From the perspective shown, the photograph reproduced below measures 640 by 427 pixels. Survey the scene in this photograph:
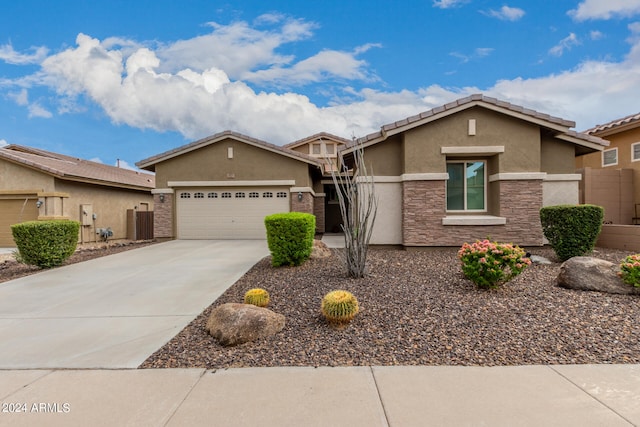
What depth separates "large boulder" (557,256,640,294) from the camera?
19.6ft

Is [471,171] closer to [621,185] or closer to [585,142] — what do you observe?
[585,142]

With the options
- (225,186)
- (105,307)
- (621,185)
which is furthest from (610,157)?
(105,307)

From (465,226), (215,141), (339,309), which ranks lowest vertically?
(339,309)

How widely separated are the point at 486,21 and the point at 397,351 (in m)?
12.2

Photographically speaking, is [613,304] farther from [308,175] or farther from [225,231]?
[225,231]

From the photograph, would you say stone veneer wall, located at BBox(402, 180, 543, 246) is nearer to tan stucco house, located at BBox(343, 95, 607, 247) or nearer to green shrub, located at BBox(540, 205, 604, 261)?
→ tan stucco house, located at BBox(343, 95, 607, 247)

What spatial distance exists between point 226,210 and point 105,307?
10564 mm

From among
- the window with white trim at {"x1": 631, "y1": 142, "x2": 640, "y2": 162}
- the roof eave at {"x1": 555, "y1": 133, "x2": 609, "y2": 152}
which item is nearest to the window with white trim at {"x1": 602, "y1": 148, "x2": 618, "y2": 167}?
the window with white trim at {"x1": 631, "y1": 142, "x2": 640, "y2": 162}

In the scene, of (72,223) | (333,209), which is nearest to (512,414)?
(72,223)

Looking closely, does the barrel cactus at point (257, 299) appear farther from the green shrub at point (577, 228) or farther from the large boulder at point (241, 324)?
the green shrub at point (577, 228)

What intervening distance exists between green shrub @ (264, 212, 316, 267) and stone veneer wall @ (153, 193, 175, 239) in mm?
9573

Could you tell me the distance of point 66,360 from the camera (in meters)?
3.98

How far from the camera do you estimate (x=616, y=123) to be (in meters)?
14.0

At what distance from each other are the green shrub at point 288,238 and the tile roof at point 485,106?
366 centimetres
